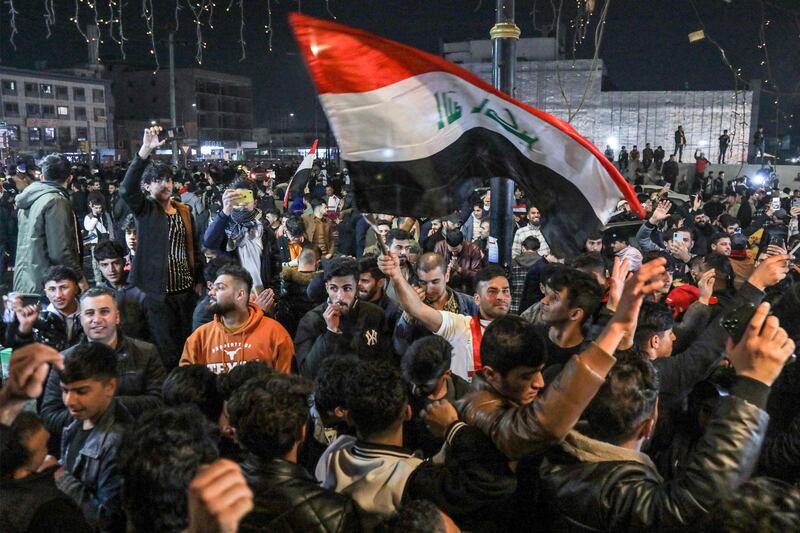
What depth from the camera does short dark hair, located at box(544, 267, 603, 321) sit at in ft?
13.7

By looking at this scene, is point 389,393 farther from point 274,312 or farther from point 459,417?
point 274,312

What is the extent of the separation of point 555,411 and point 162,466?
1399 mm

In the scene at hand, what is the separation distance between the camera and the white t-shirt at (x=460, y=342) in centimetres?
467

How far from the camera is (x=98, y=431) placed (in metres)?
3.24

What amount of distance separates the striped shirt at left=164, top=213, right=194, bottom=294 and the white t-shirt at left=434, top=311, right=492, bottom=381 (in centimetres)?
278

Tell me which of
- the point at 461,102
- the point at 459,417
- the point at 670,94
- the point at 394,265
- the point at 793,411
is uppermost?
the point at 670,94

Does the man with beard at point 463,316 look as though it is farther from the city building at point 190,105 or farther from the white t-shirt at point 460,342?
the city building at point 190,105

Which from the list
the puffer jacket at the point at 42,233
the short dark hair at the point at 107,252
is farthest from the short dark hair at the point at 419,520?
the puffer jacket at the point at 42,233

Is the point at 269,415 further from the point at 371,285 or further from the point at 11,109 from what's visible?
the point at 11,109

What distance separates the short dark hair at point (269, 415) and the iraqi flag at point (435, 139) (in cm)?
130

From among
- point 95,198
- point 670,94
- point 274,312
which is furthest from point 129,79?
point 274,312

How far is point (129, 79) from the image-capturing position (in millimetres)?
90375

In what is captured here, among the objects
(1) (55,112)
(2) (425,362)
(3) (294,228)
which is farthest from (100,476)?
(1) (55,112)

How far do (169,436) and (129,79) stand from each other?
9884 cm
